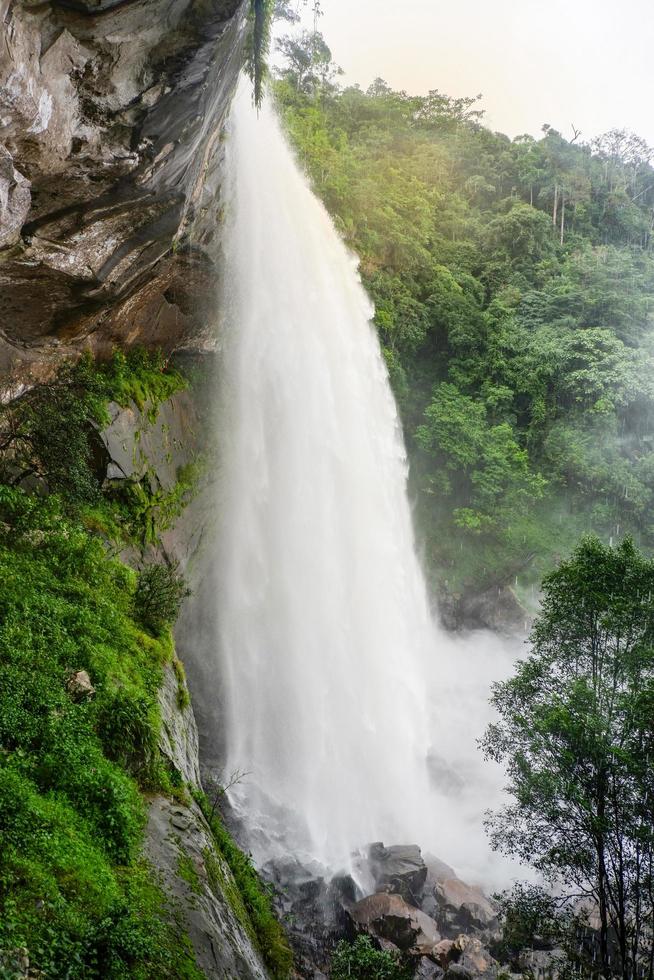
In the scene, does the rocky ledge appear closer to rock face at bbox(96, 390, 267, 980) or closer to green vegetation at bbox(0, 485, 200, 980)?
rock face at bbox(96, 390, 267, 980)

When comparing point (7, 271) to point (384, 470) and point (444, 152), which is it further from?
point (444, 152)

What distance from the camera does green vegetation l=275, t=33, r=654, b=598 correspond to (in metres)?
23.1

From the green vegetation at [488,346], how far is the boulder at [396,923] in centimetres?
1374

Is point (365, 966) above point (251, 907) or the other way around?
the other way around

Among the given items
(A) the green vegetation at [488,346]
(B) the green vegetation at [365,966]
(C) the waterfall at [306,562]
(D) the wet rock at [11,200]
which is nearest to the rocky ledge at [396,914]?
(B) the green vegetation at [365,966]

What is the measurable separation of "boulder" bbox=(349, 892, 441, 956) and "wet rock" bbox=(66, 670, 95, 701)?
6.28 meters

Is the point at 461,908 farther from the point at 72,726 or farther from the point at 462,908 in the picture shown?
the point at 72,726

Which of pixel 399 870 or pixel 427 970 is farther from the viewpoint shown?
pixel 399 870

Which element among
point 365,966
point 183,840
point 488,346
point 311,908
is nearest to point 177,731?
point 183,840

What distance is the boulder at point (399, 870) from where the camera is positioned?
10500 millimetres

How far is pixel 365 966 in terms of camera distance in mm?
7324

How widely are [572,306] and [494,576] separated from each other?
41.7ft

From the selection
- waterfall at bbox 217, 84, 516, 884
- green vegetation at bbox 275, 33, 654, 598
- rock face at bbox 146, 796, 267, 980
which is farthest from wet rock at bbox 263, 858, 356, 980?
green vegetation at bbox 275, 33, 654, 598

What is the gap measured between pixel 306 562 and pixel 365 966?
8911 mm
